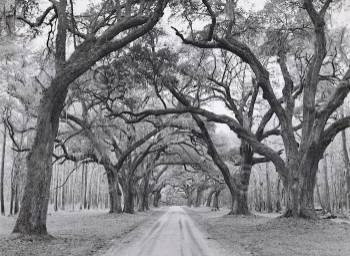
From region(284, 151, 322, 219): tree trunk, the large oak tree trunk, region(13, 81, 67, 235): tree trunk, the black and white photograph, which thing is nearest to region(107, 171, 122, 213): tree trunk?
the black and white photograph

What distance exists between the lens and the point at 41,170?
1324 cm

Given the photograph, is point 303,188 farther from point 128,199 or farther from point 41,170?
point 128,199

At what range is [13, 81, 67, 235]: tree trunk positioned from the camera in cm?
1285

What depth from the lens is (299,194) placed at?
60.1 ft

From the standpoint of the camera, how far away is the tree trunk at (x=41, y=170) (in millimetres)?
12852

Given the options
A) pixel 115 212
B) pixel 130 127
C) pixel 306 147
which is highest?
pixel 130 127

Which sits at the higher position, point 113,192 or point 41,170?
point 41,170

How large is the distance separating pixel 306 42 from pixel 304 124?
17.3ft

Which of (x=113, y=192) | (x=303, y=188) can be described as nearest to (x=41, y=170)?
(x=303, y=188)

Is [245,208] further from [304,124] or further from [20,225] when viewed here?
[20,225]

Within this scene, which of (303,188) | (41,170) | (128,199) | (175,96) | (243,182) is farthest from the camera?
(128,199)

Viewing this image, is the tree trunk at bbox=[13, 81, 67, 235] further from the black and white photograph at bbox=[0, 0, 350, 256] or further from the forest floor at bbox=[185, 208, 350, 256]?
the forest floor at bbox=[185, 208, 350, 256]

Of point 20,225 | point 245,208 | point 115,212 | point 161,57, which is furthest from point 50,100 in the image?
point 115,212

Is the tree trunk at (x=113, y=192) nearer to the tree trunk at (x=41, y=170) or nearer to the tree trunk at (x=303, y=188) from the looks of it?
the tree trunk at (x=303, y=188)
